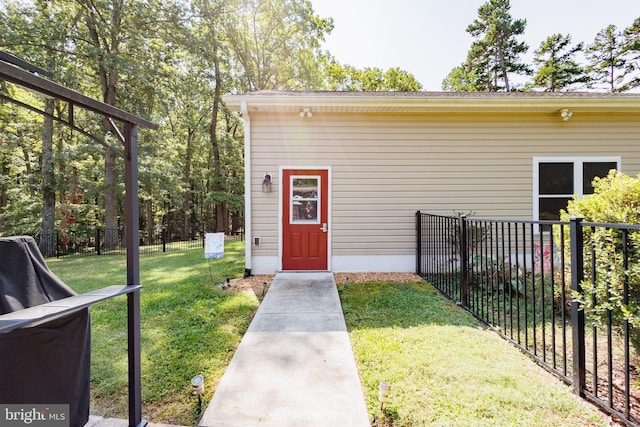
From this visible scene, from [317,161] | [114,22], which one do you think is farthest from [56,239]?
[317,161]

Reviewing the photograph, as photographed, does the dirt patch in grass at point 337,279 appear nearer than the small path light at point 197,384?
No

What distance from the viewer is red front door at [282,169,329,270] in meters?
5.63

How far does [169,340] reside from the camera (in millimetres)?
2943

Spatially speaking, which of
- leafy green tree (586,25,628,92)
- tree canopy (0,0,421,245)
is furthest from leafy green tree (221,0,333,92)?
leafy green tree (586,25,628,92)

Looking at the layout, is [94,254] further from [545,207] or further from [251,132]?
[545,207]

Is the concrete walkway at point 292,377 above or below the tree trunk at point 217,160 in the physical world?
below

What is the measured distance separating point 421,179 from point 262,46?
13.5 metres

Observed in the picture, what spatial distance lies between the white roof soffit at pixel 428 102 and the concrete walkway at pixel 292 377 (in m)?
3.75

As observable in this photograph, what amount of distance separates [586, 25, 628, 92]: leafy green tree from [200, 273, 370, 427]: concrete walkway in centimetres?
2310

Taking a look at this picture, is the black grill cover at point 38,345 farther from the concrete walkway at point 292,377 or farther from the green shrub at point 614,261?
the green shrub at point 614,261

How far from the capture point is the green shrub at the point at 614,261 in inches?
71.0

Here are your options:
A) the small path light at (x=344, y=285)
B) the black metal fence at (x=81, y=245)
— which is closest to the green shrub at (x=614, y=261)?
the small path light at (x=344, y=285)

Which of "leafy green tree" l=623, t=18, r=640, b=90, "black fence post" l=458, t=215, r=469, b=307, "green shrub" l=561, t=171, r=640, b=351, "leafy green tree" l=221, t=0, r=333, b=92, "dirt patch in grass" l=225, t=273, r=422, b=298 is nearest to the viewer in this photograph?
"green shrub" l=561, t=171, r=640, b=351

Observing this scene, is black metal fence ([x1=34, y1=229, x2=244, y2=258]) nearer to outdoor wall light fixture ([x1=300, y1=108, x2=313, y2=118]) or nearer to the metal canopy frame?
outdoor wall light fixture ([x1=300, y1=108, x2=313, y2=118])
